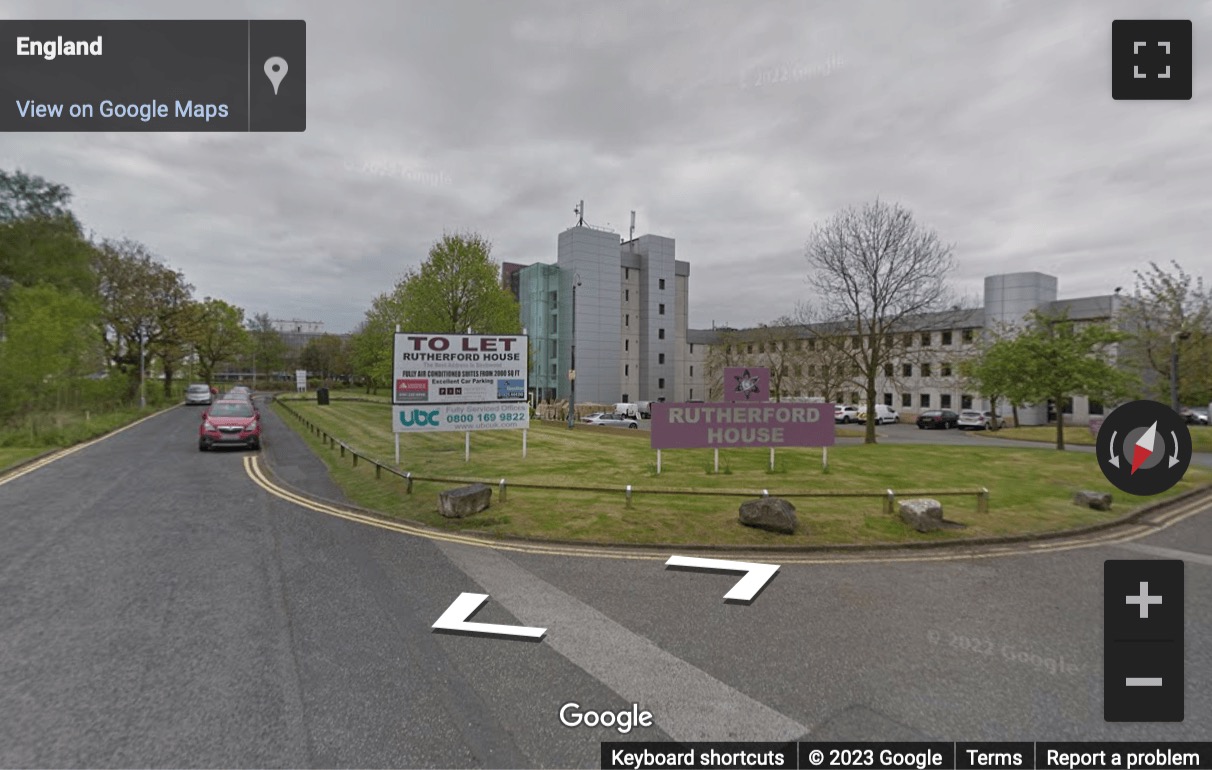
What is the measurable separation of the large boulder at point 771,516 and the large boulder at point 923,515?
77.4 inches

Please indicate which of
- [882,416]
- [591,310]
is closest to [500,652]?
[882,416]

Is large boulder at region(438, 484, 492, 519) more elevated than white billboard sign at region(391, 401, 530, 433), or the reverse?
white billboard sign at region(391, 401, 530, 433)

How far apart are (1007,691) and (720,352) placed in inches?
1948

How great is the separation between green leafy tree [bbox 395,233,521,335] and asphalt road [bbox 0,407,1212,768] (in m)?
25.8

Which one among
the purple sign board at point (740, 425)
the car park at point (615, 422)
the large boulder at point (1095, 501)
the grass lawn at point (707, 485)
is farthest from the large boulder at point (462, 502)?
the car park at point (615, 422)

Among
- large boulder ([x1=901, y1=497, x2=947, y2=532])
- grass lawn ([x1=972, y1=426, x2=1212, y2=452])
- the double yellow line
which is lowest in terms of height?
grass lawn ([x1=972, y1=426, x2=1212, y2=452])

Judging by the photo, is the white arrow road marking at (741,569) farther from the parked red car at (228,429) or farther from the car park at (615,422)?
the car park at (615,422)

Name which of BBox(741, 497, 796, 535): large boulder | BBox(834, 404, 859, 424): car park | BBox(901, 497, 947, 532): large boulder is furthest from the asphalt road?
BBox(834, 404, 859, 424): car park

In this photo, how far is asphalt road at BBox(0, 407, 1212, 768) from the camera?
11.0 ft

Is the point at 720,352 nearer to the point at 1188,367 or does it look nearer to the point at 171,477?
the point at 1188,367

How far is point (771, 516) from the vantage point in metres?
7.90

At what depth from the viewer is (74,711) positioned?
3.52 metres

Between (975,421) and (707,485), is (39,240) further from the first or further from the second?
(975,421)

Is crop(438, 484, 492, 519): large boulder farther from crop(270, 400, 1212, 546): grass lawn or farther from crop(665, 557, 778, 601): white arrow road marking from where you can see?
crop(665, 557, 778, 601): white arrow road marking
